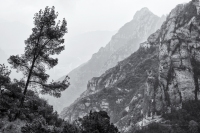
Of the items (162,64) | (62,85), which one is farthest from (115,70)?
(62,85)

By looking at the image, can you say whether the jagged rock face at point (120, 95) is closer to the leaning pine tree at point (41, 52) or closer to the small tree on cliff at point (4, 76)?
the leaning pine tree at point (41, 52)

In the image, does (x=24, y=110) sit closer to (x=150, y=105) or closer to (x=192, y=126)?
(x=192, y=126)

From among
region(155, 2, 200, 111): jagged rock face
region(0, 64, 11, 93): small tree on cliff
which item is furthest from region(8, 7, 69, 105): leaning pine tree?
region(155, 2, 200, 111): jagged rock face

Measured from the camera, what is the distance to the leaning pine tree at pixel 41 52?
1505 cm

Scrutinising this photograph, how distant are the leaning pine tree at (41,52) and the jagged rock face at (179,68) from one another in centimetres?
6119

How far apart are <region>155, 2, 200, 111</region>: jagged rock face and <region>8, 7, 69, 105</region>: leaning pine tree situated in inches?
2409

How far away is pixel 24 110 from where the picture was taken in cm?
1366

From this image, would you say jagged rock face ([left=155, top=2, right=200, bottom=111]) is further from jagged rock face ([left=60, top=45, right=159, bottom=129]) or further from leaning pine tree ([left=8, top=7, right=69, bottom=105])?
leaning pine tree ([left=8, top=7, right=69, bottom=105])

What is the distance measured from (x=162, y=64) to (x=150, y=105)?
1714 centimetres

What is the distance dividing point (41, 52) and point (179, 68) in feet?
216

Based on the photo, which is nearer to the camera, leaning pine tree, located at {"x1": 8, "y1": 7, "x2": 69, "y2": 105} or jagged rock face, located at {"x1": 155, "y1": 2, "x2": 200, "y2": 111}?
leaning pine tree, located at {"x1": 8, "y1": 7, "x2": 69, "y2": 105}

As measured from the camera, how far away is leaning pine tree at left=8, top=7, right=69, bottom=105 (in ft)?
49.4

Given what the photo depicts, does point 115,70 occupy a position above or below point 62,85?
above

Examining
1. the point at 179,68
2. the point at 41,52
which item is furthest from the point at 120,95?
the point at 41,52
